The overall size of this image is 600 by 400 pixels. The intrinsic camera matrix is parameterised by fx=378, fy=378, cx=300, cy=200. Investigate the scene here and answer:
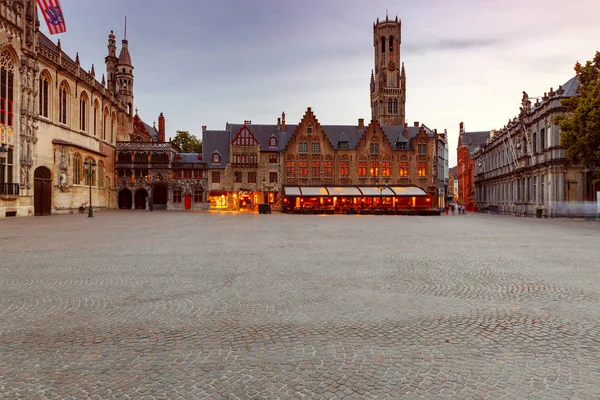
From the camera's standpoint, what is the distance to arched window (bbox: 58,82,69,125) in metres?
39.2

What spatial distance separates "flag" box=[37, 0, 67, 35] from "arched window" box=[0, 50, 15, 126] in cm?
436

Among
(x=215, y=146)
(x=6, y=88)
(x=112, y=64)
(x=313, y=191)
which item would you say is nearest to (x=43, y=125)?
(x=6, y=88)

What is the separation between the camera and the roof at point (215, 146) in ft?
171

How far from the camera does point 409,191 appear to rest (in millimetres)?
49844

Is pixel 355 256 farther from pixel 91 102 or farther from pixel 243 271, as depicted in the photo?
pixel 91 102

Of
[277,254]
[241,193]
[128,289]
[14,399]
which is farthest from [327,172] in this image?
[14,399]

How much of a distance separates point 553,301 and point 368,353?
4.14m

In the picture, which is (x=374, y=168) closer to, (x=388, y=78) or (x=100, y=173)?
(x=100, y=173)

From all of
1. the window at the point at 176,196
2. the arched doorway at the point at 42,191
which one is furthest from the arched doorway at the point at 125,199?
the arched doorway at the point at 42,191

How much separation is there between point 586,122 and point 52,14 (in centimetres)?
4394

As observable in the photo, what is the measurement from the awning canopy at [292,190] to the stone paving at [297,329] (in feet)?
124

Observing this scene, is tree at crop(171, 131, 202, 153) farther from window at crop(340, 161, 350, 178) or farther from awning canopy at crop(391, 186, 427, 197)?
awning canopy at crop(391, 186, 427, 197)

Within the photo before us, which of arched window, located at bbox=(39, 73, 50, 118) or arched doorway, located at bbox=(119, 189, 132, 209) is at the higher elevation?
arched window, located at bbox=(39, 73, 50, 118)

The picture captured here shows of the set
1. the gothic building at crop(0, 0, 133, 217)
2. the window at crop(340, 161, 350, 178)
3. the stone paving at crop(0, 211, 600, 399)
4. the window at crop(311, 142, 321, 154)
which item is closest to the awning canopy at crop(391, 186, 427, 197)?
the window at crop(340, 161, 350, 178)
